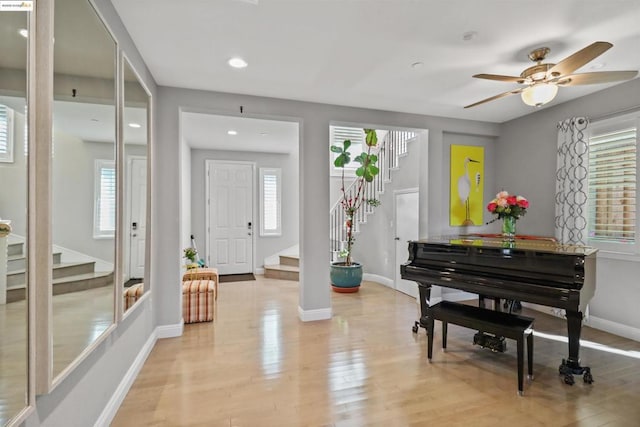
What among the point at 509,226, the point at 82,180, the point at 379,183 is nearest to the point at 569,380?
the point at 509,226

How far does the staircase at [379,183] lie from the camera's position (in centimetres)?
546

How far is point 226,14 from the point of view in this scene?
2.16 meters

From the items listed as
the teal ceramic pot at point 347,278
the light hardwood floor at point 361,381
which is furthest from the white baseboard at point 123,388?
the teal ceramic pot at point 347,278

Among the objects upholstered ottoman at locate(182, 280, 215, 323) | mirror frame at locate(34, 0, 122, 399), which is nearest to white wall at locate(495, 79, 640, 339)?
upholstered ottoman at locate(182, 280, 215, 323)

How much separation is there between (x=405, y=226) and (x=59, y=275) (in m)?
4.58

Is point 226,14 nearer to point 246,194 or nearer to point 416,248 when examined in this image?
point 416,248

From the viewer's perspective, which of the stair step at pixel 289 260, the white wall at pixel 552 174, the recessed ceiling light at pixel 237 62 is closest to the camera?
the recessed ceiling light at pixel 237 62

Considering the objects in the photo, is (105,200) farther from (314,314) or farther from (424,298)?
(424,298)

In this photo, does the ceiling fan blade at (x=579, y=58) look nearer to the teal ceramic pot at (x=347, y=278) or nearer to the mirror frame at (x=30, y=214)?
the mirror frame at (x=30, y=214)

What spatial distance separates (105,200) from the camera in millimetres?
1869

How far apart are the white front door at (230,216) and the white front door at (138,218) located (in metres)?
3.85

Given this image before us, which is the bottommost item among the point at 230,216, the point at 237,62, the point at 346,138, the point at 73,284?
the point at 73,284

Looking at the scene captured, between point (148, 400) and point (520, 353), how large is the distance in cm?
278

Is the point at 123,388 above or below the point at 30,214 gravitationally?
below
